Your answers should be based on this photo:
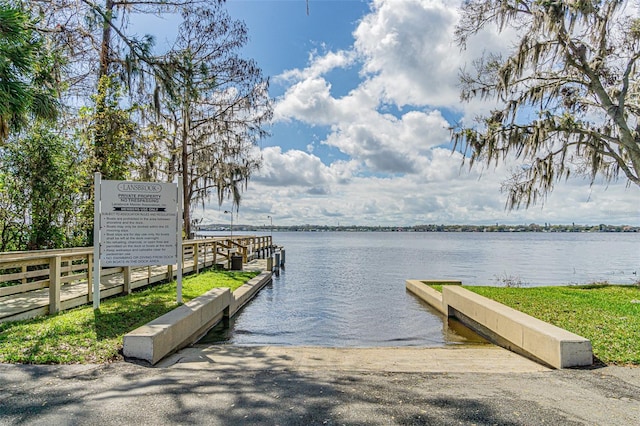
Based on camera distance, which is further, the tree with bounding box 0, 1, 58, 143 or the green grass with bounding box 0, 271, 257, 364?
the tree with bounding box 0, 1, 58, 143

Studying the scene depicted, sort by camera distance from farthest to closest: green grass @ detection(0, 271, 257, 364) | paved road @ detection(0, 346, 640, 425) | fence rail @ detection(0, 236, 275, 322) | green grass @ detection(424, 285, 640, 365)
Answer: fence rail @ detection(0, 236, 275, 322) → green grass @ detection(424, 285, 640, 365) → green grass @ detection(0, 271, 257, 364) → paved road @ detection(0, 346, 640, 425)

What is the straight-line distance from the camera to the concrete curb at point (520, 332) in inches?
192

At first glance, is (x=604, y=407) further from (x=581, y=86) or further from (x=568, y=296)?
(x=581, y=86)

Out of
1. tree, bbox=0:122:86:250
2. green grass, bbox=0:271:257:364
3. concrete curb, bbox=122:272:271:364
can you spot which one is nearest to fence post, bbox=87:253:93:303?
green grass, bbox=0:271:257:364

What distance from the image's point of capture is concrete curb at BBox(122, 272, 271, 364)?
16.1ft

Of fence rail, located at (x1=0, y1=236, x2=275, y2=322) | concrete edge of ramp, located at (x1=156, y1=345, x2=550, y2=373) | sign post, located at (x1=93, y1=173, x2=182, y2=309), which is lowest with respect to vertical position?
concrete edge of ramp, located at (x1=156, y1=345, x2=550, y2=373)

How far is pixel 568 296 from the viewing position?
976 cm

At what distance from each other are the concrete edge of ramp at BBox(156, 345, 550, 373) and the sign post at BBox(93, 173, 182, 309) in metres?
2.28

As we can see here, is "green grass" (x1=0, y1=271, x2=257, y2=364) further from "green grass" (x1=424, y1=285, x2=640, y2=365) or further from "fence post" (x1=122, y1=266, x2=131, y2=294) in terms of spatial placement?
"green grass" (x1=424, y1=285, x2=640, y2=365)

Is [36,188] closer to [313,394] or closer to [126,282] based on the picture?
[126,282]

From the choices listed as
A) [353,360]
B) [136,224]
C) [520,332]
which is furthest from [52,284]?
[520,332]

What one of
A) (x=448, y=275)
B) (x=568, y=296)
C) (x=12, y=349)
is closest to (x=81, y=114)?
(x=12, y=349)

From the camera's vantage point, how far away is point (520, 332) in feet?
19.6

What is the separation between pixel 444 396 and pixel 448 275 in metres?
22.5
